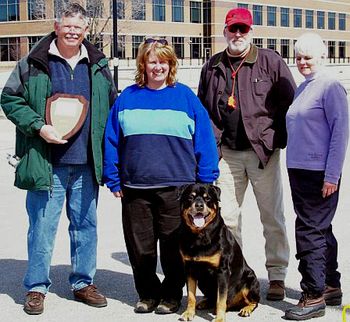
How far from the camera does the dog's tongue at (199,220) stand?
4.88m

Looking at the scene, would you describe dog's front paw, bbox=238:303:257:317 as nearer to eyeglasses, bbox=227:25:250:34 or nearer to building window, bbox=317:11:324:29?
eyeglasses, bbox=227:25:250:34

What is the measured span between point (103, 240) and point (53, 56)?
2845 mm

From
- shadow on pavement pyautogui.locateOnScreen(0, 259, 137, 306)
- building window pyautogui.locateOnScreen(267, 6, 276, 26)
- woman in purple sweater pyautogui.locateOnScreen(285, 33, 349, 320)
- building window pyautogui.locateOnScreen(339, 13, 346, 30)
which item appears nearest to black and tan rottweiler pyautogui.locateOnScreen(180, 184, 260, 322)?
woman in purple sweater pyautogui.locateOnScreen(285, 33, 349, 320)

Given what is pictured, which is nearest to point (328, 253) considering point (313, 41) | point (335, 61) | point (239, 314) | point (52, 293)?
point (239, 314)

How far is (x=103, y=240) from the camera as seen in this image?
767cm

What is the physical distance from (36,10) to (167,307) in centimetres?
6358

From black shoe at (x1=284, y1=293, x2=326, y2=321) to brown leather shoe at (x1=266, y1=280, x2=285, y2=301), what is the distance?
17.4 inches

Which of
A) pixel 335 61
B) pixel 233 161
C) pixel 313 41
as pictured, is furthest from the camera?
pixel 335 61

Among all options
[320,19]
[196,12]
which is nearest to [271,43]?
[196,12]

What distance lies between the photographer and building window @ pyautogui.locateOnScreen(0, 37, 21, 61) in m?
68.3

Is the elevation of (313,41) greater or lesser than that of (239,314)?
greater

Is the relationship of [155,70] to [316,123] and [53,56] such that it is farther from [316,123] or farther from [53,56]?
[316,123]

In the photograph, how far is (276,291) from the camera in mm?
5676

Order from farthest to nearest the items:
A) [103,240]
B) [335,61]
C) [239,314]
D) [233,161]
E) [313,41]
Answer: [335,61] < [103,240] < [233,161] < [239,314] < [313,41]
